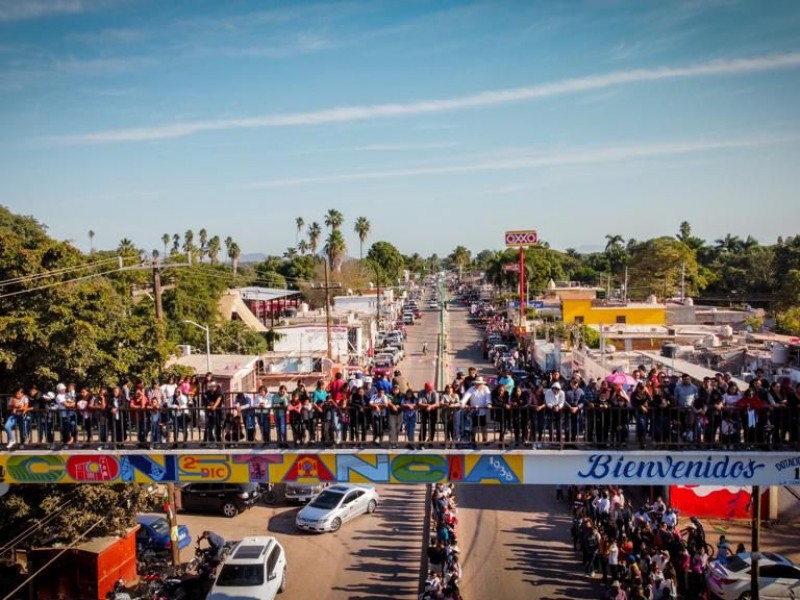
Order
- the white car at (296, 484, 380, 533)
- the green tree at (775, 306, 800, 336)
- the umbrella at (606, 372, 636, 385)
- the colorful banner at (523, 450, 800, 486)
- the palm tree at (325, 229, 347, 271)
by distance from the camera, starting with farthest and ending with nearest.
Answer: the palm tree at (325, 229, 347, 271) → the green tree at (775, 306, 800, 336) → the white car at (296, 484, 380, 533) → the umbrella at (606, 372, 636, 385) → the colorful banner at (523, 450, 800, 486)

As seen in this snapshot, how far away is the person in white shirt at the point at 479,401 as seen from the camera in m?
14.2

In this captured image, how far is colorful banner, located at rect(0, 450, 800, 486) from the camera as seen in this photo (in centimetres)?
1370

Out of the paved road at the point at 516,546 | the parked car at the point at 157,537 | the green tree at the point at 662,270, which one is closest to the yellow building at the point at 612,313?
the green tree at the point at 662,270

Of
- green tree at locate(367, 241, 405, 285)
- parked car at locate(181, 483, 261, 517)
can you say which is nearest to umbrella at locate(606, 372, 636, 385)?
parked car at locate(181, 483, 261, 517)

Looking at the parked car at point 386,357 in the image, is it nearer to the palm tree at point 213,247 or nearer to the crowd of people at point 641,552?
the crowd of people at point 641,552

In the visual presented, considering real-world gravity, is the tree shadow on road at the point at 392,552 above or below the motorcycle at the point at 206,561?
below

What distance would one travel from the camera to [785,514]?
70.6 feet

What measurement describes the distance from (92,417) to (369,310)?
6008 centimetres

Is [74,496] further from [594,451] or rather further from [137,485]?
[594,451]

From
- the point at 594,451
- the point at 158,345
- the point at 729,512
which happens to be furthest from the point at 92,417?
the point at 729,512

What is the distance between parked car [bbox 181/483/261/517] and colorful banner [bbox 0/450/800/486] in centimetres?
910

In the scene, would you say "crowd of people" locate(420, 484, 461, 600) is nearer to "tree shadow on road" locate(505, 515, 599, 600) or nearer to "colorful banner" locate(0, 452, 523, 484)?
"tree shadow on road" locate(505, 515, 599, 600)

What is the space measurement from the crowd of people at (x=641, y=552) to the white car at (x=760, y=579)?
353 mm

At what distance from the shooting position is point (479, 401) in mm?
14312
